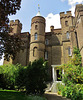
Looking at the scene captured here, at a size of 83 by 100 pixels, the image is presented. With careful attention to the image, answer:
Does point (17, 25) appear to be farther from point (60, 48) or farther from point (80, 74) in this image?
point (80, 74)

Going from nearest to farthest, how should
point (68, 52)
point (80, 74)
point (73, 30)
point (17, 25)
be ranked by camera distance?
point (80, 74)
point (73, 30)
point (68, 52)
point (17, 25)

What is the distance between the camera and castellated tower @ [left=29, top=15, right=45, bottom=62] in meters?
22.1

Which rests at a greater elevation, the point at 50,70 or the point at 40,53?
the point at 40,53

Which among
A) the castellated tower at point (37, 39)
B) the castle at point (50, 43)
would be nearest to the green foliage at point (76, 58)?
the castle at point (50, 43)

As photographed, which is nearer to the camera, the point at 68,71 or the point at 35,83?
the point at 35,83

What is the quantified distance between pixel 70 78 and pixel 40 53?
1059 centimetres

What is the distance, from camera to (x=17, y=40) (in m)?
11.3

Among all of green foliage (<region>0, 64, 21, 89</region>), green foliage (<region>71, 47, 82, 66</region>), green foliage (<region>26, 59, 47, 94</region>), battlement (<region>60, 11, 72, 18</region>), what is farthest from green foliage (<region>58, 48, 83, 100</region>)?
battlement (<region>60, 11, 72, 18</region>)

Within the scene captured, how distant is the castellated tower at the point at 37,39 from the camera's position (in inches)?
871

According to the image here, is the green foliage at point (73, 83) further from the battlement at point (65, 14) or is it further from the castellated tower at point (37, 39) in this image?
the battlement at point (65, 14)

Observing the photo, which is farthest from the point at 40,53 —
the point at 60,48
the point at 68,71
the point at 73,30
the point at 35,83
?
the point at 35,83

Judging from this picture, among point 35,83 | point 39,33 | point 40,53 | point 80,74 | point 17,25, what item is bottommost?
point 35,83

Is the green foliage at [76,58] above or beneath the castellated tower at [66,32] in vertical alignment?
beneath

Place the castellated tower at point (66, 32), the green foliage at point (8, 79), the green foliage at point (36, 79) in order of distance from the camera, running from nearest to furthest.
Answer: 1. the green foliage at point (36, 79)
2. the green foliage at point (8, 79)
3. the castellated tower at point (66, 32)
